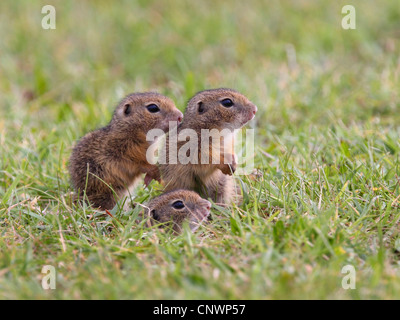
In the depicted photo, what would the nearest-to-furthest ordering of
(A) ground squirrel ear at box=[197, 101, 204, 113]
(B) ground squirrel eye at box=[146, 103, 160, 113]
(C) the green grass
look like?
(C) the green grass
(A) ground squirrel ear at box=[197, 101, 204, 113]
(B) ground squirrel eye at box=[146, 103, 160, 113]

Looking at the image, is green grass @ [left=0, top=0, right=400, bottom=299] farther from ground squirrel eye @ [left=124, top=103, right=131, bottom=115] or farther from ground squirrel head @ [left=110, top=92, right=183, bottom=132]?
ground squirrel eye @ [left=124, top=103, right=131, bottom=115]

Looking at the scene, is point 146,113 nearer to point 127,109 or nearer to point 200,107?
point 127,109

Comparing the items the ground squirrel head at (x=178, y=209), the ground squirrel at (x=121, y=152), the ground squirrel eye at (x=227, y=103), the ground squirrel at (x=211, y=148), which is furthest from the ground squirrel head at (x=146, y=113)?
the ground squirrel head at (x=178, y=209)

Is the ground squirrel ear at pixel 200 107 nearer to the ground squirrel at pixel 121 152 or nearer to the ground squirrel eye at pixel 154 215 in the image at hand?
the ground squirrel at pixel 121 152

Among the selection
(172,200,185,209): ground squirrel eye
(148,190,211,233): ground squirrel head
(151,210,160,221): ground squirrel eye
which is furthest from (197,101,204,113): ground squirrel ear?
(151,210,160,221): ground squirrel eye
